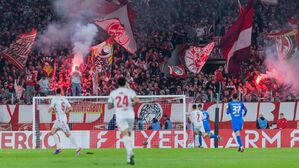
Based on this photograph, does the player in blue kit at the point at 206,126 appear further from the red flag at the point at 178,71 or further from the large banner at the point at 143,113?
the red flag at the point at 178,71

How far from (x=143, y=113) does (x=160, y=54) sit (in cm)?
739

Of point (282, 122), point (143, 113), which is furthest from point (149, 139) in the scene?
point (282, 122)

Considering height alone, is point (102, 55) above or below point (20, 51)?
below

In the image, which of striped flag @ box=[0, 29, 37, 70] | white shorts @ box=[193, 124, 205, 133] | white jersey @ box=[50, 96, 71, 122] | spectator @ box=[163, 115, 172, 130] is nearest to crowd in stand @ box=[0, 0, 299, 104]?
striped flag @ box=[0, 29, 37, 70]

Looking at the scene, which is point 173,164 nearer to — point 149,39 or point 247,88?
point 247,88

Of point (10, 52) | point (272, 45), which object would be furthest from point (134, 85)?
point (272, 45)

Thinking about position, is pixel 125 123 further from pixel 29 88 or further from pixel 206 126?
pixel 29 88

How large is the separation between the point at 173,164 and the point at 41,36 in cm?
2699

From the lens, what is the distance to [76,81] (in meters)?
41.0

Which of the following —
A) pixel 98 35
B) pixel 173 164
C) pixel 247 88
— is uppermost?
pixel 98 35

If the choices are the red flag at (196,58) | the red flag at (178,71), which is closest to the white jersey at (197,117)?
the red flag at (196,58)

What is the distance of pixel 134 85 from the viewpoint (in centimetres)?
4422

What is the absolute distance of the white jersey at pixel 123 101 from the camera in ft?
78.0

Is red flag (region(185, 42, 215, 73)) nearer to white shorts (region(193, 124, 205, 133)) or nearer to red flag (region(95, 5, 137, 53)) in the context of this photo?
red flag (region(95, 5, 137, 53))
